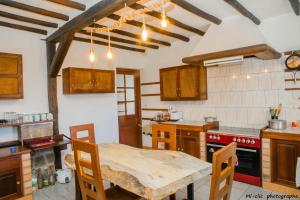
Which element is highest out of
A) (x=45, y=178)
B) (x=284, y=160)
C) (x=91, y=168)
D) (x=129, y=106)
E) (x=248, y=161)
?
(x=129, y=106)

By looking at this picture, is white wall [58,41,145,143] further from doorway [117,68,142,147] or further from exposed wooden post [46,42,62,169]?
doorway [117,68,142,147]

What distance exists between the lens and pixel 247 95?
362cm

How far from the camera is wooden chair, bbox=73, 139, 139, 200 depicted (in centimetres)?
165

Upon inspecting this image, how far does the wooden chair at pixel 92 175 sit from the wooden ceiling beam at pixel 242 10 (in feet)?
7.46

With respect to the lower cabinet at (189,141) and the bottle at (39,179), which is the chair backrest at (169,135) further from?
the bottle at (39,179)

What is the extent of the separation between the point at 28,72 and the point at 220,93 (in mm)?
3373

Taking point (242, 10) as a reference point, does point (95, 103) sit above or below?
below

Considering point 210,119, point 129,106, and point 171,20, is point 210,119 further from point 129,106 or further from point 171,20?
point 129,106

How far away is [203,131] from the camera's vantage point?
360 cm

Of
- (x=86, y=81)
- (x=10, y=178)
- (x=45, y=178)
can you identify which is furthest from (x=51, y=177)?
(x=86, y=81)

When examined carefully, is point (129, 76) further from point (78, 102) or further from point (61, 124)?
point (61, 124)

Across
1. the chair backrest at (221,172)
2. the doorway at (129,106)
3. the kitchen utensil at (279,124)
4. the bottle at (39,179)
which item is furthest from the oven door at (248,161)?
the bottle at (39,179)

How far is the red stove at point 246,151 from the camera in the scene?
9.95 feet

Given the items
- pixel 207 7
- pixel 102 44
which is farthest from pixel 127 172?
pixel 102 44
